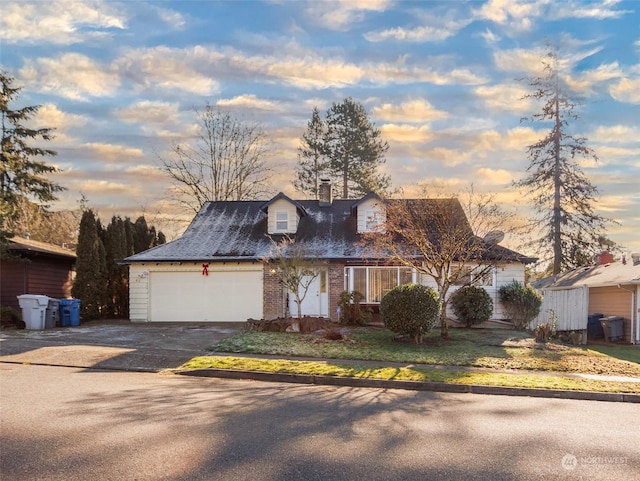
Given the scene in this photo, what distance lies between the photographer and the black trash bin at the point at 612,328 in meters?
20.1

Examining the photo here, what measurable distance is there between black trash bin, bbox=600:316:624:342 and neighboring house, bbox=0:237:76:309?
2317 centimetres

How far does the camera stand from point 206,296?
20328mm

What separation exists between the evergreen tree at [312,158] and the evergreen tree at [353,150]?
47 cm

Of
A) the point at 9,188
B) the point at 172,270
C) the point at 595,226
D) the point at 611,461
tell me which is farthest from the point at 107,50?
the point at 595,226

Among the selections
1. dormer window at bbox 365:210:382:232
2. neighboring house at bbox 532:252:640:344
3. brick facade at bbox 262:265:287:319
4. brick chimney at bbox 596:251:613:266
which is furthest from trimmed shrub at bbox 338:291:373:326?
brick chimney at bbox 596:251:613:266

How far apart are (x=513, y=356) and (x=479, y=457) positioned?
8.70 metres

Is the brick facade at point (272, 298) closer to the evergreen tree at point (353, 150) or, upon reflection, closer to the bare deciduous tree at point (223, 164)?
the bare deciduous tree at point (223, 164)

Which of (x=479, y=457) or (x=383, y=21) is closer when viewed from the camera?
(x=479, y=457)

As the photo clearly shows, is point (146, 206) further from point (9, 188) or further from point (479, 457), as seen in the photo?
point (479, 457)

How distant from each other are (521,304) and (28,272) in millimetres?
19699

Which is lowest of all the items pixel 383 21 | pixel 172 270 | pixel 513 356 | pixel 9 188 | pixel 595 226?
pixel 513 356

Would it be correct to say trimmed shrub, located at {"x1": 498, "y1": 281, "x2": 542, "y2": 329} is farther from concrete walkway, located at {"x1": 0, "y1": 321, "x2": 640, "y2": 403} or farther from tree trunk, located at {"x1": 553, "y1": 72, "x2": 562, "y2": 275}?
tree trunk, located at {"x1": 553, "y1": 72, "x2": 562, "y2": 275}

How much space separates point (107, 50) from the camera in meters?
13.9

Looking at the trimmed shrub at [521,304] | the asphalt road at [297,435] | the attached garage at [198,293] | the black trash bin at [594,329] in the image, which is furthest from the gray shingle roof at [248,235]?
the asphalt road at [297,435]
